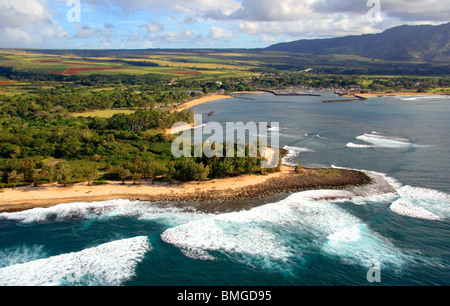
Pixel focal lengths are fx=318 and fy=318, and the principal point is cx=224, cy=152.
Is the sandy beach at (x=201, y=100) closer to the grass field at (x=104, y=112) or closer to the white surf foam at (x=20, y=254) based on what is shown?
the grass field at (x=104, y=112)

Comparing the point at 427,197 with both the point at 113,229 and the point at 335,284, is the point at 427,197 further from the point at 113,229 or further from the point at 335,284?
the point at 113,229

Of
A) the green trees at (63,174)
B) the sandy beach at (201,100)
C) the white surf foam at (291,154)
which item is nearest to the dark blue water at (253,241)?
the green trees at (63,174)

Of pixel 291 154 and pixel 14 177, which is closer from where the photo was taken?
pixel 14 177

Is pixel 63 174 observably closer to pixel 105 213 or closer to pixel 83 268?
pixel 105 213

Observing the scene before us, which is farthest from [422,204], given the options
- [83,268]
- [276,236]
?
[83,268]

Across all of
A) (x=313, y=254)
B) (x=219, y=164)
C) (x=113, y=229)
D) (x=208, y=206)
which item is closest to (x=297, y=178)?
(x=219, y=164)
